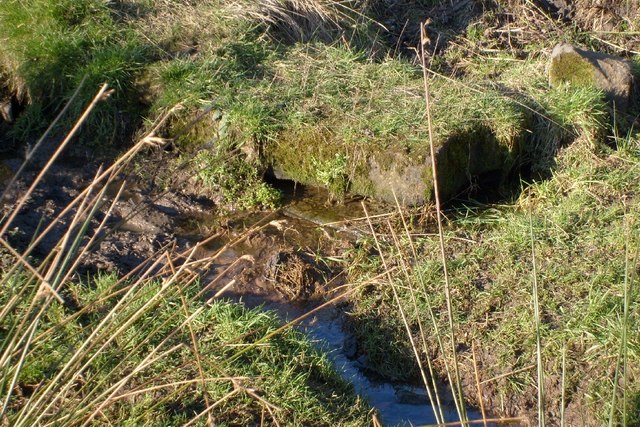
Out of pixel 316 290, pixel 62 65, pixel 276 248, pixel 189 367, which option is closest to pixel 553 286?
pixel 316 290

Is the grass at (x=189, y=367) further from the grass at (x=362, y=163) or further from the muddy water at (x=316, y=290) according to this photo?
the muddy water at (x=316, y=290)

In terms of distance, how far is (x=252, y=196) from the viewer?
5.63m

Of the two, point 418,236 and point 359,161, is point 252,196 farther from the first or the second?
point 418,236

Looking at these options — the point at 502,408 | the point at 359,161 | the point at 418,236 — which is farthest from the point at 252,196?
the point at 502,408

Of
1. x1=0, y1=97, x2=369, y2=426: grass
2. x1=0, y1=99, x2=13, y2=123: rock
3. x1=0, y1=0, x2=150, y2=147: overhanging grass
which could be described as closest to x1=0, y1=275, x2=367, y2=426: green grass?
x1=0, y1=97, x2=369, y2=426: grass

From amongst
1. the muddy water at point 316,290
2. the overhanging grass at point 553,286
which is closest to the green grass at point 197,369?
the muddy water at point 316,290

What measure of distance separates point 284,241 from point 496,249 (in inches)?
49.3

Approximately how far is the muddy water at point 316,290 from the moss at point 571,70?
1.83 metres

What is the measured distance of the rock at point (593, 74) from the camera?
630 cm

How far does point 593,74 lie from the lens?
6.31 meters

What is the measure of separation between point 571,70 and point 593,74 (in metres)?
0.15

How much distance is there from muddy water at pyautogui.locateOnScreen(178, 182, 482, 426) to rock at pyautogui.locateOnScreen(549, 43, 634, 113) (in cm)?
187

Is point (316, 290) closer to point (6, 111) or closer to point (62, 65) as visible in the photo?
point (62, 65)

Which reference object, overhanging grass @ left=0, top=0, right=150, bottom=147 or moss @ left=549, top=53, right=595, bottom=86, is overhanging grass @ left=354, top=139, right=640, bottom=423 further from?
overhanging grass @ left=0, top=0, right=150, bottom=147
